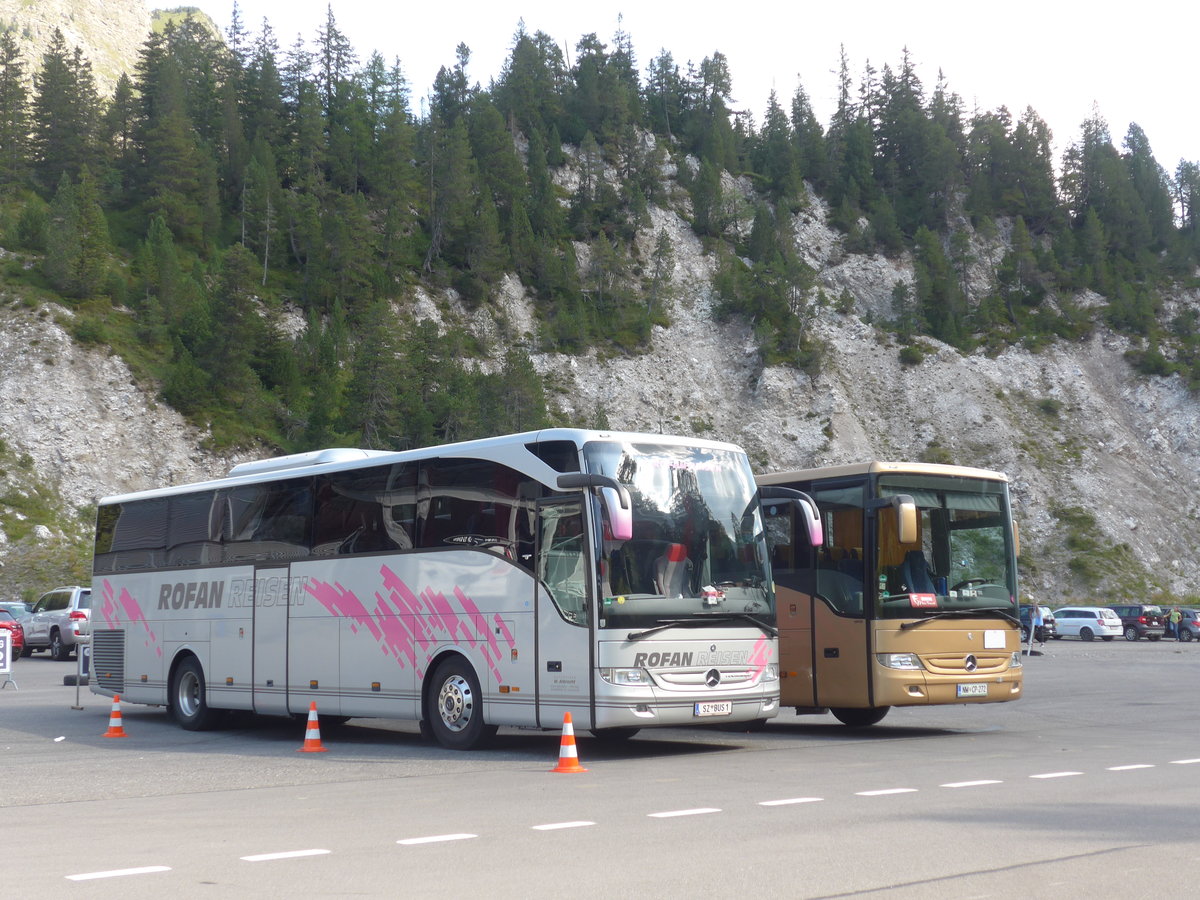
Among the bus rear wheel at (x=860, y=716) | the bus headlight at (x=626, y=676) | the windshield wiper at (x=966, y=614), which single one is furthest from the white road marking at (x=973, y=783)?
the bus rear wheel at (x=860, y=716)

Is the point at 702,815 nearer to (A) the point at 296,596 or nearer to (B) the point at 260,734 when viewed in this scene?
(A) the point at 296,596

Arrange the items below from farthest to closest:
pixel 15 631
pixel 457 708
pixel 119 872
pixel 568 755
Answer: pixel 15 631
pixel 457 708
pixel 568 755
pixel 119 872

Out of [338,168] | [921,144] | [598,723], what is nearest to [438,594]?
[598,723]

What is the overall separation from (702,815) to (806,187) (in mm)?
102782

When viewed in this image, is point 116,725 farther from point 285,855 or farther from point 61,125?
point 61,125

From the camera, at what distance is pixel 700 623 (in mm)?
13570

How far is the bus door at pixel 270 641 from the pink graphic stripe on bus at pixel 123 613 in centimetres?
266

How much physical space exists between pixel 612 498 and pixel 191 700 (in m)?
9.46

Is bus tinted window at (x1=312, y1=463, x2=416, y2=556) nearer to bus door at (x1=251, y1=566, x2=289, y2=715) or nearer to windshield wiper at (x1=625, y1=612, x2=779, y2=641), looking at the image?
bus door at (x1=251, y1=566, x2=289, y2=715)

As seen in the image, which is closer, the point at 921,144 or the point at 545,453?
the point at 545,453

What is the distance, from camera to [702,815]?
9.36 m

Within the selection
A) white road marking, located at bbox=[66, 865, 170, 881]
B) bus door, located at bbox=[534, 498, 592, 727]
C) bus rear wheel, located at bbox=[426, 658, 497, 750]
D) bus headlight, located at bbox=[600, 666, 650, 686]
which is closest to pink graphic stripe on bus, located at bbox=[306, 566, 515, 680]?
bus rear wheel, located at bbox=[426, 658, 497, 750]

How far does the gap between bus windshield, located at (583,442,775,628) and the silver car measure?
2780 cm

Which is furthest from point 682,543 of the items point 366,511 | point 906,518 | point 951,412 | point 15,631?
point 951,412
